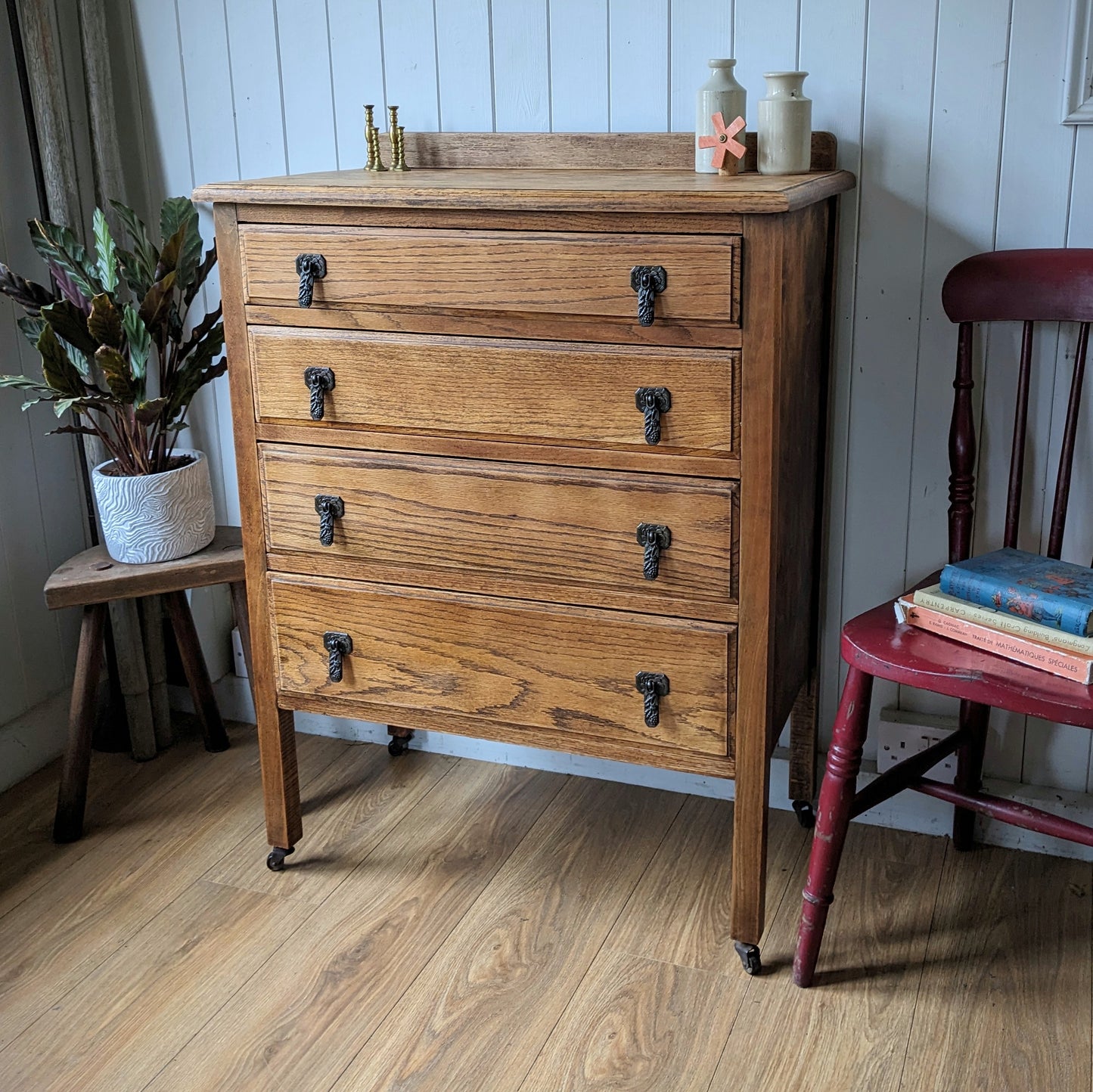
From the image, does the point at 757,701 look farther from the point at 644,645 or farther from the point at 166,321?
the point at 166,321

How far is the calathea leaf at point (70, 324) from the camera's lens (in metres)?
1.94

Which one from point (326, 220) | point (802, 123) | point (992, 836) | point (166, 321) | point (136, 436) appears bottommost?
point (992, 836)

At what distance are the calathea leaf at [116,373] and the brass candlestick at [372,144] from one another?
0.51 metres

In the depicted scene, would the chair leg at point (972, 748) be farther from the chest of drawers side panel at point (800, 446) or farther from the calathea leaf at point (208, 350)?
the calathea leaf at point (208, 350)

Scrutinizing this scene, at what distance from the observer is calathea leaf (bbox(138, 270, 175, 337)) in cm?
192

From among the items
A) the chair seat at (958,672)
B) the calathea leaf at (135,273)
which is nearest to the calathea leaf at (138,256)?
the calathea leaf at (135,273)

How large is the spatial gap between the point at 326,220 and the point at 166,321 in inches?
19.9

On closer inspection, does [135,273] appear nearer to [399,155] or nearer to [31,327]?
[31,327]

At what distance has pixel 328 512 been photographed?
1.79 m

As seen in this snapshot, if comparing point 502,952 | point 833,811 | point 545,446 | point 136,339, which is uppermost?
point 136,339

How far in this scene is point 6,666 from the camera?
2.30 meters

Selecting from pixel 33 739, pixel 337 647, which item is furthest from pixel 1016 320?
pixel 33 739

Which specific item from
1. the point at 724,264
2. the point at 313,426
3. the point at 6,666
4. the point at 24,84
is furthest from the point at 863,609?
the point at 24,84

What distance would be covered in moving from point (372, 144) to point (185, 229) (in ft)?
1.13
